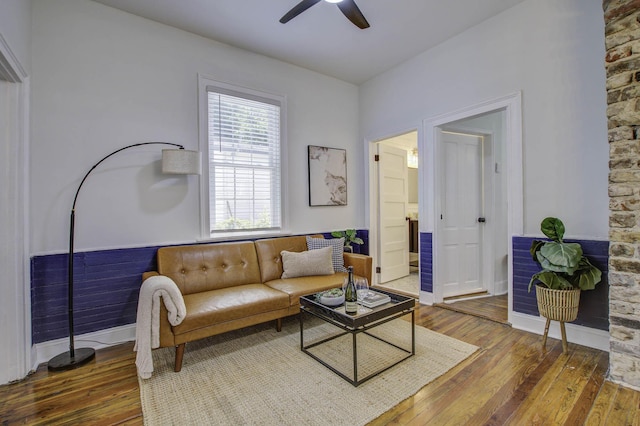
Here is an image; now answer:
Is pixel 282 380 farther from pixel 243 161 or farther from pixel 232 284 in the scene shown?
pixel 243 161

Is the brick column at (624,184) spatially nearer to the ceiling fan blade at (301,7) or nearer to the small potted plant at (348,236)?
the ceiling fan blade at (301,7)

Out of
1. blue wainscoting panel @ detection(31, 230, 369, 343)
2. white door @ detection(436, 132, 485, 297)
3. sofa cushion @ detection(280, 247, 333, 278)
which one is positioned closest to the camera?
blue wainscoting panel @ detection(31, 230, 369, 343)

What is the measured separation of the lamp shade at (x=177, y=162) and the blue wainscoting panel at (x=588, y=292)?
321 cm

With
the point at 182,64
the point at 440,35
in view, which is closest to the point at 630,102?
the point at 440,35

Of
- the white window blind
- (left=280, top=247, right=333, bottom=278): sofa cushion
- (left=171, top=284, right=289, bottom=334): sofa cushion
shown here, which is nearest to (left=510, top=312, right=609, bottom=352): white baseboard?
(left=280, top=247, right=333, bottom=278): sofa cushion

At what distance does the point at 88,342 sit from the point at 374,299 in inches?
98.0

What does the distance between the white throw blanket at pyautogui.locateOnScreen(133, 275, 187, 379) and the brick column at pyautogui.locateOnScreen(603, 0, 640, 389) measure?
2.95 m

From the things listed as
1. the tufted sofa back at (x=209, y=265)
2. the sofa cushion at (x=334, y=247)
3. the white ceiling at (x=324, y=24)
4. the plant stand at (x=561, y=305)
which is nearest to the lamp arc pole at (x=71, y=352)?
the tufted sofa back at (x=209, y=265)

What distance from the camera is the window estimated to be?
10.8 feet

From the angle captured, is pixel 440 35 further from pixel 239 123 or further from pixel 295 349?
pixel 295 349

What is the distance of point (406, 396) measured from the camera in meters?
1.83

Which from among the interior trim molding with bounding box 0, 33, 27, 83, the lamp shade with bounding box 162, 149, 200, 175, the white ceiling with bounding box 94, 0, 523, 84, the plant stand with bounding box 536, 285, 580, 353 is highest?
the white ceiling with bounding box 94, 0, 523, 84

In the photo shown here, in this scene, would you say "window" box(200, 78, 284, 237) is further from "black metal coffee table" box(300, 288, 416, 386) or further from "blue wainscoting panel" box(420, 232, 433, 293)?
"blue wainscoting panel" box(420, 232, 433, 293)

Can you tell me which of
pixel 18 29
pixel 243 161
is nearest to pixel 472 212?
pixel 243 161
